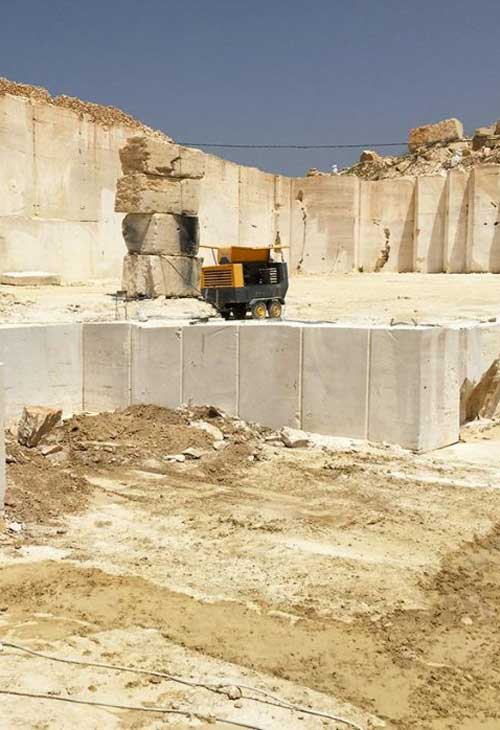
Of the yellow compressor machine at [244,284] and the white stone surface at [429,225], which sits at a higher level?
the white stone surface at [429,225]

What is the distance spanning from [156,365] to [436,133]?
80.4ft

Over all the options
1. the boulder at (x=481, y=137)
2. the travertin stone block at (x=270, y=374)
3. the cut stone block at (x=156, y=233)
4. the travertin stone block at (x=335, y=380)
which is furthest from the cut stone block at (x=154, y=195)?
the boulder at (x=481, y=137)

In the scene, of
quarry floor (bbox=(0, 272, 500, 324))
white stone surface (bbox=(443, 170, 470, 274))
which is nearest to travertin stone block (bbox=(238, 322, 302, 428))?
quarry floor (bbox=(0, 272, 500, 324))

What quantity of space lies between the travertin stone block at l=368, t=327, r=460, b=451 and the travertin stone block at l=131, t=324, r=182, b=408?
2.59 meters

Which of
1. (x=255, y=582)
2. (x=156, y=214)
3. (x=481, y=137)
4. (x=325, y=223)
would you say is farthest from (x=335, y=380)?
(x=481, y=137)

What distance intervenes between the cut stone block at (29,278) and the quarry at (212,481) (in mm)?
89

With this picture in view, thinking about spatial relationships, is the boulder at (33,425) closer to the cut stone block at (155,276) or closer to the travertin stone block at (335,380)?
the travertin stone block at (335,380)

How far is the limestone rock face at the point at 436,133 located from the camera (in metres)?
31.0

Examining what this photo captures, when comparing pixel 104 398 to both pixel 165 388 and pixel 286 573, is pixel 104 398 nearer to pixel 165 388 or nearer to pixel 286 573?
pixel 165 388

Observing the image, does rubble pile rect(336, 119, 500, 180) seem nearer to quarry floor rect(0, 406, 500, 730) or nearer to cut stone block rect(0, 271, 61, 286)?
cut stone block rect(0, 271, 61, 286)

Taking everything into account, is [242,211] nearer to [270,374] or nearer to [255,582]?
[270,374]

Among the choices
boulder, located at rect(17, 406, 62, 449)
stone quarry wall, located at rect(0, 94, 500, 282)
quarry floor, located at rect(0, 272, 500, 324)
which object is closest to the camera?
boulder, located at rect(17, 406, 62, 449)

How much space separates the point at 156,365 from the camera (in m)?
10.0

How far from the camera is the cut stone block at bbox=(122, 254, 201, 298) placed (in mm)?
15469
